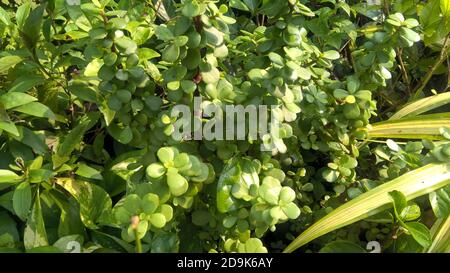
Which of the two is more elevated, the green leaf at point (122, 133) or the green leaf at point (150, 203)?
the green leaf at point (150, 203)

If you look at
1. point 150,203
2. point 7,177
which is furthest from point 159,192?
point 7,177

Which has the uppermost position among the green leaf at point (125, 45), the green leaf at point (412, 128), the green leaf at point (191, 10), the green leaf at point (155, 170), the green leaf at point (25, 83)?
the green leaf at point (191, 10)

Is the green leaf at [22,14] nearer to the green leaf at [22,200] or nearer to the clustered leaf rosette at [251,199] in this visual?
the green leaf at [22,200]

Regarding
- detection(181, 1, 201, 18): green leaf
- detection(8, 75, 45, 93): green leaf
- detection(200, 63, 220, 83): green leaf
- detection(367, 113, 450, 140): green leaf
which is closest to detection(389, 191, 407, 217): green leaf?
detection(367, 113, 450, 140): green leaf

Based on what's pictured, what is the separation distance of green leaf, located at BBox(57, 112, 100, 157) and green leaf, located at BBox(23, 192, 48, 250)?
154mm

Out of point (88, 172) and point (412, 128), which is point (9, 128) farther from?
point (412, 128)

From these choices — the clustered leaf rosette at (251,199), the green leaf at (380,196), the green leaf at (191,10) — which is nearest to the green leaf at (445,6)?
the green leaf at (380,196)

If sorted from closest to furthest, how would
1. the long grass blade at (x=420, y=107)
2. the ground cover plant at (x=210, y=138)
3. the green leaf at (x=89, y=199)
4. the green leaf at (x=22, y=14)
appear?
the ground cover plant at (x=210, y=138) < the green leaf at (x=89, y=199) < the green leaf at (x=22, y=14) < the long grass blade at (x=420, y=107)

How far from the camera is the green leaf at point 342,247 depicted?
134 cm

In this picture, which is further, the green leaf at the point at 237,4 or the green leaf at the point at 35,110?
the green leaf at the point at 237,4

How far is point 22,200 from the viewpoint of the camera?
3.96 feet

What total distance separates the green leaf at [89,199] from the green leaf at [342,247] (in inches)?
21.2

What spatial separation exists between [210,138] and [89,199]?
0.38 meters

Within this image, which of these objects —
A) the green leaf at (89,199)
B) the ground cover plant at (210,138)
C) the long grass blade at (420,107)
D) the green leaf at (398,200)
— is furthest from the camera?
the long grass blade at (420,107)
